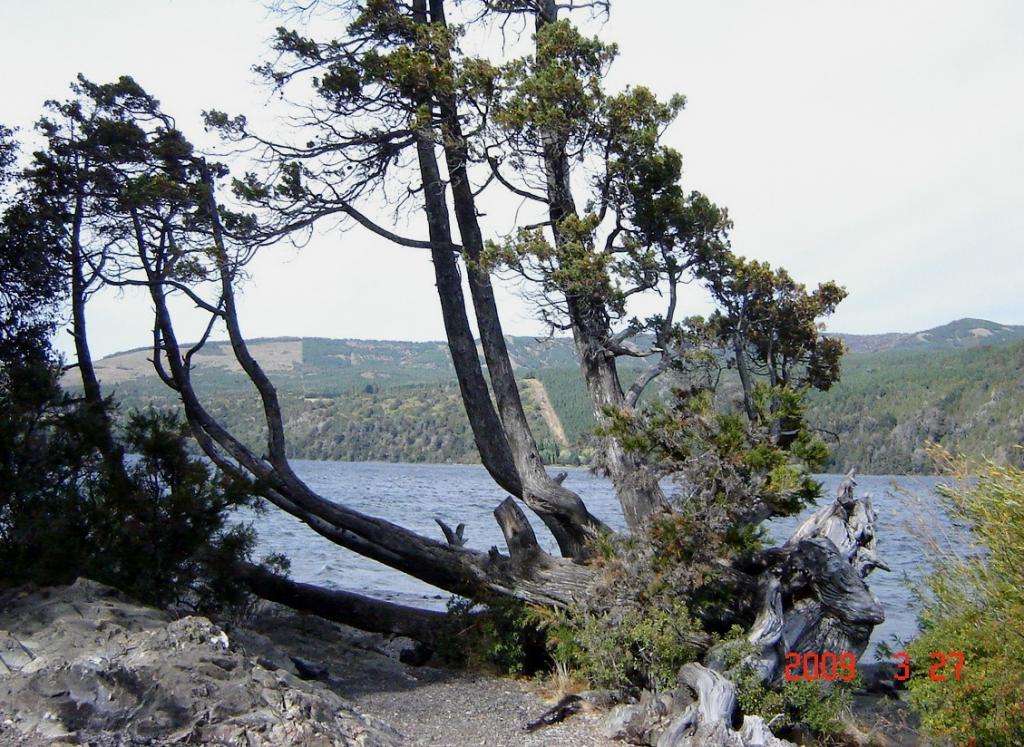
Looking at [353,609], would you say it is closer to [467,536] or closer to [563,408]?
[467,536]

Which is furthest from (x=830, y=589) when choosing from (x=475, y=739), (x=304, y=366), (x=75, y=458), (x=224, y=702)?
(x=304, y=366)

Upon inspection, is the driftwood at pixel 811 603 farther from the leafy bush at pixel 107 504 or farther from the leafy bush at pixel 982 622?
the leafy bush at pixel 107 504

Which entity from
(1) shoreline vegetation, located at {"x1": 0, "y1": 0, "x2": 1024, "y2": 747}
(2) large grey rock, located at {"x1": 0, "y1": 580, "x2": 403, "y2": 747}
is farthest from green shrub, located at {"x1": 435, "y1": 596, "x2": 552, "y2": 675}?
(2) large grey rock, located at {"x1": 0, "y1": 580, "x2": 403, "y2": 747}

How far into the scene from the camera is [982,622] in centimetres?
552

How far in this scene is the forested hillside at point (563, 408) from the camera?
1243 inches

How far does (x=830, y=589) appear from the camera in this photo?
7.57 meters

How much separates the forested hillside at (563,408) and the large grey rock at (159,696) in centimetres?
424

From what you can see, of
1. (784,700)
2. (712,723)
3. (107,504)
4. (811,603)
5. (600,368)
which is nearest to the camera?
(712,723)

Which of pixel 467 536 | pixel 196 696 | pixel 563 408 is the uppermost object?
pixel 196 696

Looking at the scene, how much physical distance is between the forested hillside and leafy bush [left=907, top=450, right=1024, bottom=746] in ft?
11.0

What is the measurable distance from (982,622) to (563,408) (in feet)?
215

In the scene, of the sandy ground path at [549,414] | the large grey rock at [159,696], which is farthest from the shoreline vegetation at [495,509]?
the sandy ground path at [549,414]

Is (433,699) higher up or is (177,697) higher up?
(177,697)

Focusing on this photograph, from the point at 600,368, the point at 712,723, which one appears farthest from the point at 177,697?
the point at 600,368
